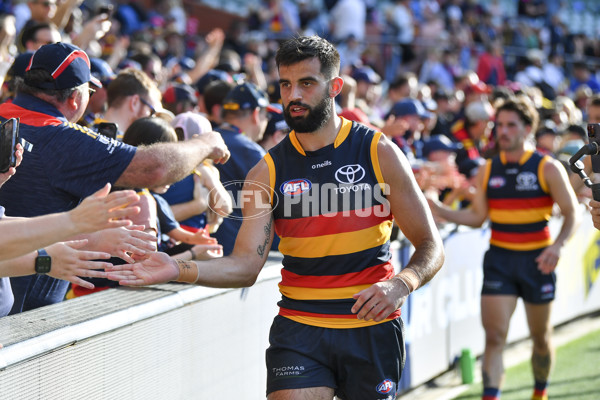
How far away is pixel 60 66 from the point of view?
4.28 metres

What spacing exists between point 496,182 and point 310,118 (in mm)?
3703

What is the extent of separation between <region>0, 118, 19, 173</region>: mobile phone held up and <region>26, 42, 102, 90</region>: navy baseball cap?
993mm

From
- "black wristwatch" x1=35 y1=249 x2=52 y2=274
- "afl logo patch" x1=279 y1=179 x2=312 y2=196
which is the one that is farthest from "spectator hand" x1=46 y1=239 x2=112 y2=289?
"afl logo patch" x1=279 y1=179 x2=312 y2=196

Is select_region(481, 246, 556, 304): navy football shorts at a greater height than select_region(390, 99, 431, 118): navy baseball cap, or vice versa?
select_region(390, 99, 431, 118): navy baseball cap

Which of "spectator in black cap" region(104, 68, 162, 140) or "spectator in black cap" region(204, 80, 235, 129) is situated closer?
"spectator in black cap" region(104, 68, 162, 140)

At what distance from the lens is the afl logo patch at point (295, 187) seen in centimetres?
409

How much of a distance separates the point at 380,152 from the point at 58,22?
5.12 metres

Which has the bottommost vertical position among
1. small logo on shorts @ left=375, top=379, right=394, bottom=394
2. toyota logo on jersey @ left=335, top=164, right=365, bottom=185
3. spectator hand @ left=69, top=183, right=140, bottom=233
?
A: small logo on shorts @ left=375, top=379, right=394, bottom=394

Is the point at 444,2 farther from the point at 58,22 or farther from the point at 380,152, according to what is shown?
the point at 380,152

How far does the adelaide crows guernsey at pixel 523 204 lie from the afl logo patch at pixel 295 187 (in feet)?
12.0

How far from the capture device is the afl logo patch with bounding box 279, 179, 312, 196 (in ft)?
13.4

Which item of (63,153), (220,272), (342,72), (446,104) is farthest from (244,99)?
(342,72)

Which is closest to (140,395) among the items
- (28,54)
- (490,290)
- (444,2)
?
(28,54)

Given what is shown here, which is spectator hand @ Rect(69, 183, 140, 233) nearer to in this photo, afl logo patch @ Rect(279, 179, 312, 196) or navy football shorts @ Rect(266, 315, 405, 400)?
afl logo patch @ Rect(279, 179, 312, 196)
